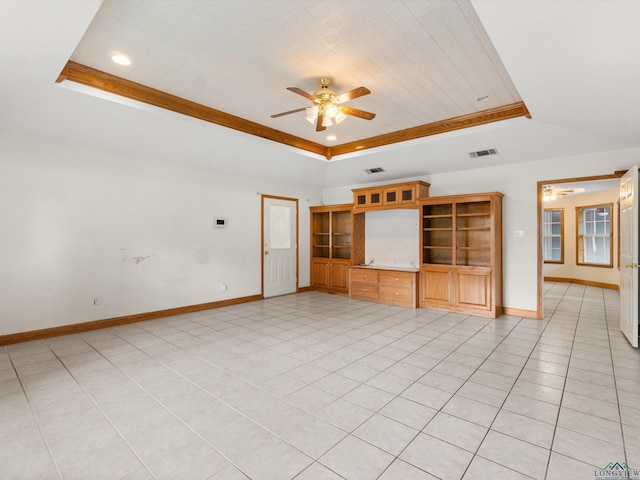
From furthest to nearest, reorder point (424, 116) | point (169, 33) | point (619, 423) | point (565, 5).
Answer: point (424, 116)
point (169, 33)
point (619, 423)
point (565, 5)

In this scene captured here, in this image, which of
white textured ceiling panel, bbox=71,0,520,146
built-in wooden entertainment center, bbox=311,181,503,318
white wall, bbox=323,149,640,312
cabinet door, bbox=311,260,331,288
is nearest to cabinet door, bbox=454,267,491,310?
built-in wooden entertainment center, bbox=311,181,503,318

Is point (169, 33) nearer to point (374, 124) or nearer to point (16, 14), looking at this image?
point (16, 14)

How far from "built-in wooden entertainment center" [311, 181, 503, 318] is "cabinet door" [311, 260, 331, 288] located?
175 mm

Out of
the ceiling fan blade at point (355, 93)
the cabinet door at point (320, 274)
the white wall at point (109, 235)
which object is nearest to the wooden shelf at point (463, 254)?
the cabinet door at point (320, 274)

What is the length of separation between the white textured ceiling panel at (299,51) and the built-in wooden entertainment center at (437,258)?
2046mm

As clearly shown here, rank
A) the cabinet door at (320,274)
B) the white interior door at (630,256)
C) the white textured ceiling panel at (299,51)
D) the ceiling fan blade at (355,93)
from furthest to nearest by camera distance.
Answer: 1. the cabinet door at (320,274)
2. the white interior door at (630,256)
3. the ceiling fan blade at (355,93)
4. the white textured ceiling panel at (299,51)

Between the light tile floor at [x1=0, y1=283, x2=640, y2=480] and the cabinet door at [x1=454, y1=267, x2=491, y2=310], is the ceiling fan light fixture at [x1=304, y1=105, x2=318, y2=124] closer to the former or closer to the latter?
Answer: the light tile floor at [x1=0, y1=283, x2=640, y2=480]

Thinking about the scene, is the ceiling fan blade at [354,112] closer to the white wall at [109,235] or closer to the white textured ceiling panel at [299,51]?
the white textured ceiling panel at [299,51]

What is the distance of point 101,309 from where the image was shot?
4703 mm

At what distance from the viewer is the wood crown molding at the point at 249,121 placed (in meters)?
3.50

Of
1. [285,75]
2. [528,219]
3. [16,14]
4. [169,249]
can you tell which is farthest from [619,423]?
[169,249]

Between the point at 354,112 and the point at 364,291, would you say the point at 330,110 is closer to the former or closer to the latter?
the point at 354,112

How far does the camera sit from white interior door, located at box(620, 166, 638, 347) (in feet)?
12.6

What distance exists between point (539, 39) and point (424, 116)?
239 centimetres
